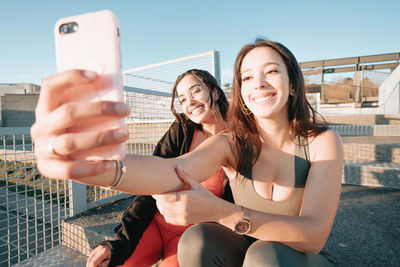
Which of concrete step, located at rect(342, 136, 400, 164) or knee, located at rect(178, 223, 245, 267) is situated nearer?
knee, located at rect(178, 223, 245, 267)

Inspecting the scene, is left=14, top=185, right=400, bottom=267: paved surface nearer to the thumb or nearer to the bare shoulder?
the bare shoulder

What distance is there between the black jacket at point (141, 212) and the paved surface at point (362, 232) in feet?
2.30

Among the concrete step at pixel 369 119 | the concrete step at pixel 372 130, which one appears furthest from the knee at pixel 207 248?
the concrete step at pixel 369 119

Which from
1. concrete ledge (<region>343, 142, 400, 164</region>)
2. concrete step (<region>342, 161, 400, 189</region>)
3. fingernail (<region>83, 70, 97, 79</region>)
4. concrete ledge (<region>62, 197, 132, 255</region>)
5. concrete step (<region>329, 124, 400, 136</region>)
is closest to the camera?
fingernail (<region>83, 70, 97, 79</region>)

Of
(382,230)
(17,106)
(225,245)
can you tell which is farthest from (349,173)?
(17,106)

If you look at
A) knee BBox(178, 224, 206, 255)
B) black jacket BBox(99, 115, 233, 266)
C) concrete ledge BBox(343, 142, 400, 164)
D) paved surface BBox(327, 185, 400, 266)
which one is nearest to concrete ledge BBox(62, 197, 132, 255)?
black jacket BBox(99, 115, 233, 266)

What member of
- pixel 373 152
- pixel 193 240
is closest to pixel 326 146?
pixel 193 240

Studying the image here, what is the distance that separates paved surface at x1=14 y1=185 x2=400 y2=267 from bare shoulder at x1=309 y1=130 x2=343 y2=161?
0.82 metres

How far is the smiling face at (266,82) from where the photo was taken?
1.32 metres

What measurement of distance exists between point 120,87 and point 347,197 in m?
2.96

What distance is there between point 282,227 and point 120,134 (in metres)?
0.84

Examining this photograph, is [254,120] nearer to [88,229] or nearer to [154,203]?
[154,203]

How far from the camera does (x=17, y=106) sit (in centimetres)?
1842

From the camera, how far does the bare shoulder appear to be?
124 centimetres
